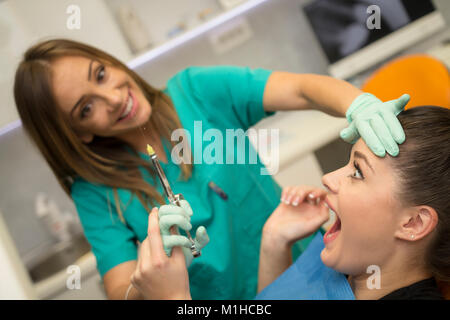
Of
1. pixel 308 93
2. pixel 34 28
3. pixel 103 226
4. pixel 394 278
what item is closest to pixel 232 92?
pixel 308 93

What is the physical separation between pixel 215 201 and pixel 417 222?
15.5 inches

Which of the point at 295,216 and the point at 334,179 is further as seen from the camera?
the point at 295,216

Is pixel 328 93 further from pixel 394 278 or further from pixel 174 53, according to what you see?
pixel 174 53

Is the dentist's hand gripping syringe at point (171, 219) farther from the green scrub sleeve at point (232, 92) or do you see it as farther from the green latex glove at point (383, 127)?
the green scrub sleeve at point (232, 92)

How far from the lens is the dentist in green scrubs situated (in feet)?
1.84

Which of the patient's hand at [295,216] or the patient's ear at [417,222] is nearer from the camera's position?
the patient's ear at [417,222]

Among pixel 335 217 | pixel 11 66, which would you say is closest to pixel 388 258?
pixel 335 217

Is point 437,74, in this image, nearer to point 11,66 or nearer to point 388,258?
point 388,258

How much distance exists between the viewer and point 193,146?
2.50ft

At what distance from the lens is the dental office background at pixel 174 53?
79 cm

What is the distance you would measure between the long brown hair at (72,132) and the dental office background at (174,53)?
0.21 meters

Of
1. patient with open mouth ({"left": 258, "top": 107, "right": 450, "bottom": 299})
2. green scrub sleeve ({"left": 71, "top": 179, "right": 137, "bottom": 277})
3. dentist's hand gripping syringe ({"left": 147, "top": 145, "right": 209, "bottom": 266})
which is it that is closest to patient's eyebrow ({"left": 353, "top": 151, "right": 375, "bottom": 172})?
patient with open mouth ({"left": 258, "top": 107, "right": 450, "bottom": 299})

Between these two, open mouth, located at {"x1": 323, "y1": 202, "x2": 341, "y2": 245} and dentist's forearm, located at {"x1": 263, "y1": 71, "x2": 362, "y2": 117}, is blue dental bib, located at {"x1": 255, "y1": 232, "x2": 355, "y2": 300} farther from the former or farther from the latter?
dentist's forearm, located at {"x1": 263, "y1": 71, "x2": 362, "y2": 117}

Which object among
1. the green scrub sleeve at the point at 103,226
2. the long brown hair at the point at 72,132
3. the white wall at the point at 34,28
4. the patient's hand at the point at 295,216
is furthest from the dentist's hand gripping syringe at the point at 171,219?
the white wall at the point at 34,28
